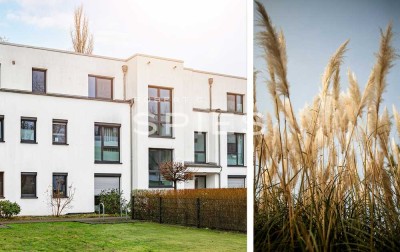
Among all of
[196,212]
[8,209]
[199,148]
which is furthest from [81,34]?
[196,212]

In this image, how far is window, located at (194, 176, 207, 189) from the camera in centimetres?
393

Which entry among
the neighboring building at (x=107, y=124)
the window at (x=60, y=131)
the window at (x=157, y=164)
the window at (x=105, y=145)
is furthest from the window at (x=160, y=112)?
the window at (x=60, y=131)

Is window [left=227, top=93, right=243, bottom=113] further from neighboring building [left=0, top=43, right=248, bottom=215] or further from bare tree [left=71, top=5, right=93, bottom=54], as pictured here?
bare tree [left=71, top=5, right=93, bottom=54]

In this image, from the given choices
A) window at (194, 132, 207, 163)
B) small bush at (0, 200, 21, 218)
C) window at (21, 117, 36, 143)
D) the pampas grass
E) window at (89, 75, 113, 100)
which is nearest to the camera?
the pampas grass

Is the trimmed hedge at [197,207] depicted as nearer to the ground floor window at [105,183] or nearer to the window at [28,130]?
the ground floor window at [105,183]

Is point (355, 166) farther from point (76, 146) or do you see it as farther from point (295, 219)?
point (76, 146)

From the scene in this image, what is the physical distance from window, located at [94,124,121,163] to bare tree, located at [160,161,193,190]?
0.39 metres

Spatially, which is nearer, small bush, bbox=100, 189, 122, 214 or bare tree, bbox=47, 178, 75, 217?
bare tree, bbox=47, 178, 75, 217

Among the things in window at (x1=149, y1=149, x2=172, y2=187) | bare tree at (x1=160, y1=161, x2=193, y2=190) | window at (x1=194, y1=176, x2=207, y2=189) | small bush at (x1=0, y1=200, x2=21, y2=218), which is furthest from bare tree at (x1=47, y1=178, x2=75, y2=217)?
window at (x1=194, y1=176, x2=207, y2=189)

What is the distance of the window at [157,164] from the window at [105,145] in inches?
10.4

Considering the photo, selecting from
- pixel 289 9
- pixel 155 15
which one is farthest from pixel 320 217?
pixel 155 15

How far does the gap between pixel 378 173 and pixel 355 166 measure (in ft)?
0.47

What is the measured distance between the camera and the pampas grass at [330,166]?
9.84ft

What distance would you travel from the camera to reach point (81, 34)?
12.3 feet
